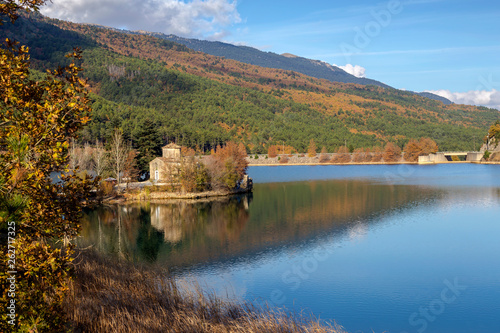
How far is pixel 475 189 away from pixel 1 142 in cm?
5499

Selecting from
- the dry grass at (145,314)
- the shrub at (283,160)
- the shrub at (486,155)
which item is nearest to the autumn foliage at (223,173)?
the dry grass at (145,314)

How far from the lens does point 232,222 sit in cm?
3331

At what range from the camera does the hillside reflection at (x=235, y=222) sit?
25.3m

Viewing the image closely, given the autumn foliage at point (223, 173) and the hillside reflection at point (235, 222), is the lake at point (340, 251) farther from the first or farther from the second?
the autumn foliage at point (223, 173)

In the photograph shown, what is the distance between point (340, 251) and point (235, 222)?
34.3 feet

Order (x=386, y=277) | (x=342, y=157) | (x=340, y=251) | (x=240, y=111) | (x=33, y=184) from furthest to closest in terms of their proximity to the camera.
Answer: (x=240, y=111) < (x=342, y=157) < (x=340, y=251) < (x=386, y=277) < (x=33, y=184)

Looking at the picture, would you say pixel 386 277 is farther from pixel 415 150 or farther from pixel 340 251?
pixel 415 150

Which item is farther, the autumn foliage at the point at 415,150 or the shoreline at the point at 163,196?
the autumn foliage at the point at 415,150

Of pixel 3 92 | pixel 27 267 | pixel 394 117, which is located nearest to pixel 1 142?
pixel 3 92

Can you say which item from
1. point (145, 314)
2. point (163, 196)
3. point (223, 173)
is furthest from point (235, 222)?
point (145, 314)

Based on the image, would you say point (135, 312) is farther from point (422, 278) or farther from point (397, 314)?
point (422, 278)

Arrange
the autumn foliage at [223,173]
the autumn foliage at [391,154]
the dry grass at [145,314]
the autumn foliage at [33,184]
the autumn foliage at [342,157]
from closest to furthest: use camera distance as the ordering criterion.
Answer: the autumn foliage at [33,184] < the dry grass at [145,314] < the autumn foliage at [223,173] < the autumn foliage at [391,154] < the autumn foliage at [342,157]

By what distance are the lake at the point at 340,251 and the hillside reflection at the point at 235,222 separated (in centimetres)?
9

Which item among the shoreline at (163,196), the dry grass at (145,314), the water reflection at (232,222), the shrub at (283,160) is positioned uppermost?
the shrub at (283,160)
